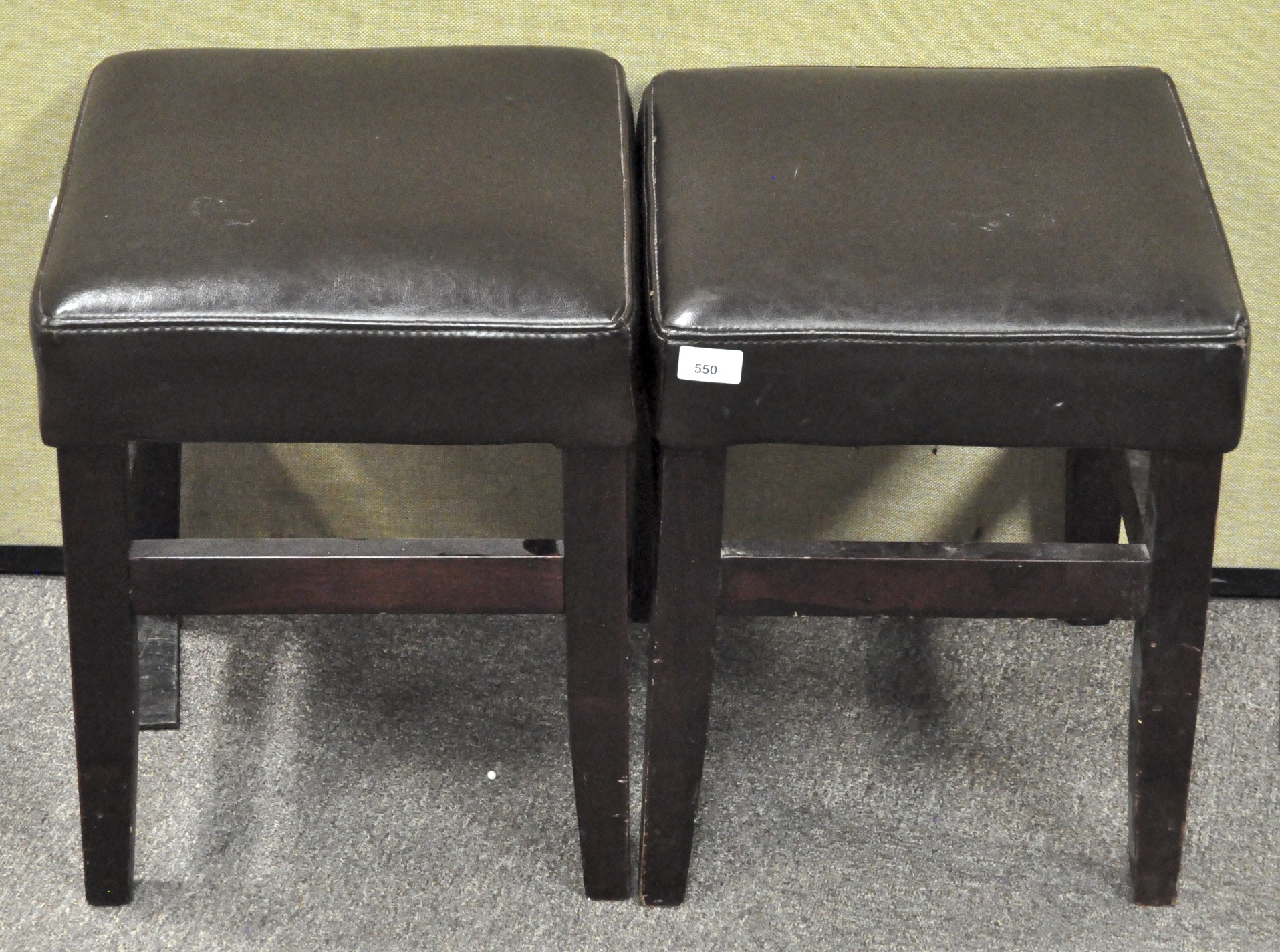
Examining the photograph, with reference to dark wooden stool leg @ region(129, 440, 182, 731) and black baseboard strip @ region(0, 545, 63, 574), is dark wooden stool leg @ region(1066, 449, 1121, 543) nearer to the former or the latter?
dark wooden stool leg @ region(129, 440, 182, 731)

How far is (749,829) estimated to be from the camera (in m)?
1.18

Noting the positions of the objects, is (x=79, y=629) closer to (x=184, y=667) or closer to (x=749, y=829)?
(x=184, y=667)

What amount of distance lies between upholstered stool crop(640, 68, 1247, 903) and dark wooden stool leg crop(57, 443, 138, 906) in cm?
34

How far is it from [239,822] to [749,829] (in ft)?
1.24

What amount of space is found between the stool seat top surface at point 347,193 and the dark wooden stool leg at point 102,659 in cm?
11

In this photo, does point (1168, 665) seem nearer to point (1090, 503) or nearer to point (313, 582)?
point (1090, 503)

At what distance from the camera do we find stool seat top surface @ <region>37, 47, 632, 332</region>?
0.90m

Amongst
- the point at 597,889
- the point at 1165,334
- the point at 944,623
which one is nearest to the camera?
the point at 1165,334

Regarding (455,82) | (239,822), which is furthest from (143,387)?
(239,822)

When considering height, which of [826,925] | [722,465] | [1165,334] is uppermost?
[1165,334]

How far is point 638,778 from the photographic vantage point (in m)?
1.23

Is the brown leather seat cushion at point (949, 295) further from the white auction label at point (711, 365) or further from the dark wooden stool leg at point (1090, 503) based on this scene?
the dark wooden stool leg at point (1090, 503)

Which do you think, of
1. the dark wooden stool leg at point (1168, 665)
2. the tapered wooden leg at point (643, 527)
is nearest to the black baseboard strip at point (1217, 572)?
the dark wooden stool leg at point (1168, 665)

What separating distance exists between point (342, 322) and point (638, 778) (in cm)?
49
